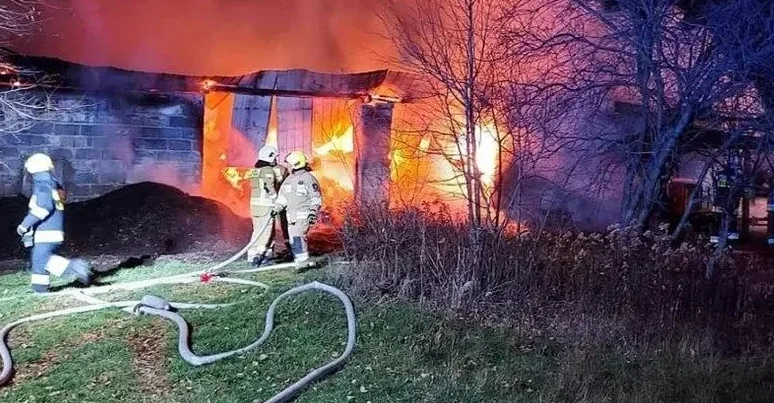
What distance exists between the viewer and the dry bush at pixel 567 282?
6.27 meters

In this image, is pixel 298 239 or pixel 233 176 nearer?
pixel 298 239

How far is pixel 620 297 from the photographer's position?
6.55 meters

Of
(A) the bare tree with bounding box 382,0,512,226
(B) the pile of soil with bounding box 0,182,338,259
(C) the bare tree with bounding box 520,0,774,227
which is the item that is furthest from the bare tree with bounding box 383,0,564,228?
(B) the pile of soil with bounding box 0,182,338,259

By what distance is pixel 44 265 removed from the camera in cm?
744

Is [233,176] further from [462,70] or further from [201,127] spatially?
[462,70]

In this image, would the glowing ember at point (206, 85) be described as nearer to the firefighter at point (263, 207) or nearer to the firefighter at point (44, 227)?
the firefighter at point (263, 207)

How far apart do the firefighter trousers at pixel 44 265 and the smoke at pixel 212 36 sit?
10847 millimetres

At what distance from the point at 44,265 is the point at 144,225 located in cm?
393

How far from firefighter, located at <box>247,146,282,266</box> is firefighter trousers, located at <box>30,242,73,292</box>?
97.0 inches

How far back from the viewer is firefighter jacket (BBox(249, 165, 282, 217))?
9.09 metres

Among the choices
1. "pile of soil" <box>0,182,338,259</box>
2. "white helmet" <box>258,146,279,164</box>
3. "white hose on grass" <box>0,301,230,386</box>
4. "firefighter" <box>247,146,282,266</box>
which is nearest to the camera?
"white hose on grass" <box>0,301,230,386</box>

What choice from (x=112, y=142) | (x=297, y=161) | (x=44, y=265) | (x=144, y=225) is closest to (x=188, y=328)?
(x=44, y=265)

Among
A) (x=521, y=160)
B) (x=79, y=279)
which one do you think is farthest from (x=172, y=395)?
(x=521, y=160)

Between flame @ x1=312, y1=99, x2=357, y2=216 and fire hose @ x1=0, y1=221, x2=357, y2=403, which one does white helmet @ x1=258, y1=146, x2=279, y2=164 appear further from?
flame @ x1=312, y1=99, x2=357, y2=216
